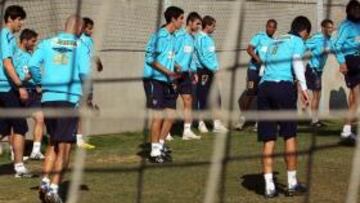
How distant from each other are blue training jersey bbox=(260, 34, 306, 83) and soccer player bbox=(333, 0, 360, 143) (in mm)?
1849

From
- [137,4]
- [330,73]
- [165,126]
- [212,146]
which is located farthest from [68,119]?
[330,73]

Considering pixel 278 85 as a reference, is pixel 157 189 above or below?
below

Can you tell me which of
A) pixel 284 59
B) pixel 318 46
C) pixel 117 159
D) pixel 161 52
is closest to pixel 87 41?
pixel 161 52

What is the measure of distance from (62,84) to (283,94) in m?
1.86

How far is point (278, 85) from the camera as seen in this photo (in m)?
6.82

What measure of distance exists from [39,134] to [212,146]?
2.08 meters

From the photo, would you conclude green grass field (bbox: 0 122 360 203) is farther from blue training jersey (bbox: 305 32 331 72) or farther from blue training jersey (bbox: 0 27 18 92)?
blue training jersey (bbox: 305 32 331 72)

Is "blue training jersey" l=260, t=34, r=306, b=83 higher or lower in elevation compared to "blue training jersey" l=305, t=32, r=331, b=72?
lower

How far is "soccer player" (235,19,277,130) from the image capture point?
10625mm

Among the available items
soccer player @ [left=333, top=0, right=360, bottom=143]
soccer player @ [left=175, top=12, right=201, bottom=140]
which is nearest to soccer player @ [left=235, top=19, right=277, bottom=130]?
soccer player @ [left=175, top=12, right=201, bottom=140]

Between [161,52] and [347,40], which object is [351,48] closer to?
[347,40]

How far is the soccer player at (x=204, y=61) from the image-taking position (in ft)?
34.7

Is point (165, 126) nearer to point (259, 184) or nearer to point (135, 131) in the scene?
point (259, 184)

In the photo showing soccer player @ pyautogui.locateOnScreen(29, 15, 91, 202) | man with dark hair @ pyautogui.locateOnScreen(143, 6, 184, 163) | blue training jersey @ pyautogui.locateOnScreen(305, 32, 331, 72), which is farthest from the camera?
blue training jersey @ pyautogui.locateOnScreen(305, 32, 331, 72)
